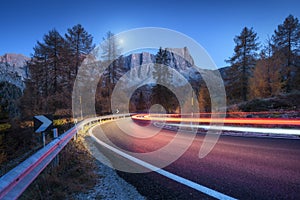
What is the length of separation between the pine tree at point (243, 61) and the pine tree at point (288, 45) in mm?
4065

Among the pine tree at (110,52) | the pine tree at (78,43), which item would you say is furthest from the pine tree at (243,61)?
the pine tree at (78,43)

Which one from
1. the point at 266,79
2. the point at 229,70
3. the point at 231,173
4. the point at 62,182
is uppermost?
the point at 229,70

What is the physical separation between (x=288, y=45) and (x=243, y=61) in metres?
8.85

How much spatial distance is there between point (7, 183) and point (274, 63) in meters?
32.0

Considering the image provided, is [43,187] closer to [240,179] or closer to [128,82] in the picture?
[240,179]

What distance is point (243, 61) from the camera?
29.3m

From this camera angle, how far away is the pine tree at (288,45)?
27562 millimetres

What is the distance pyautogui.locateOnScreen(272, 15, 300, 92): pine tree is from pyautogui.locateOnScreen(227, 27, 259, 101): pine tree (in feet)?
13.3

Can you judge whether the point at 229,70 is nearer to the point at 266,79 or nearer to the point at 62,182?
the point at 266,79

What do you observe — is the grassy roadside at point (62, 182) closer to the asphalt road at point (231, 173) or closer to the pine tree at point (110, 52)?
the asphalt road at point (231, 173)

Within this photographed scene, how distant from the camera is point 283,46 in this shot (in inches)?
1182

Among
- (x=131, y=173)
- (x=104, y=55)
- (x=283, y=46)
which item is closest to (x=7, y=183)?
(x=131, y=173)

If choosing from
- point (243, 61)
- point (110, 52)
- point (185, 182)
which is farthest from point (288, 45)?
point (185, 182)

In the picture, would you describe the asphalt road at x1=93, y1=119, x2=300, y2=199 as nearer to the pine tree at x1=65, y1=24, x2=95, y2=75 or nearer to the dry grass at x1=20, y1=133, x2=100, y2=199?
the dry grass at x1=20, y1=133, x2=100, y2=199
